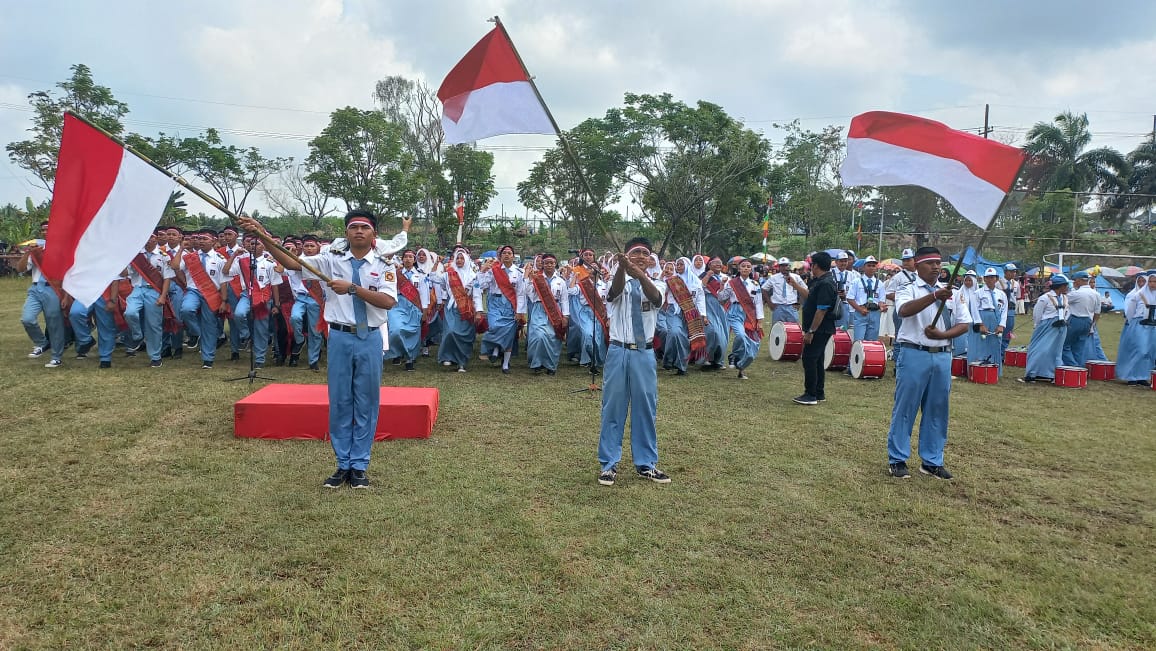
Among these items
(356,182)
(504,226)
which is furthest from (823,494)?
(504,226)

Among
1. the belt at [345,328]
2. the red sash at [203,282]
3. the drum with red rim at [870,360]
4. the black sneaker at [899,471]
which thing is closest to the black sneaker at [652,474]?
the black sneaker at [899,471]

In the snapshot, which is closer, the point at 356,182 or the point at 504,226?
the point at 356,182

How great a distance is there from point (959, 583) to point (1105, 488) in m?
2.90

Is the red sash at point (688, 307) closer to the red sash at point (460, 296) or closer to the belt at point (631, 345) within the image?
the red sash at point (460, 296)

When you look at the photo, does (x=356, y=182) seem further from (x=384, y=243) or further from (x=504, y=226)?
(x=384, y=243)

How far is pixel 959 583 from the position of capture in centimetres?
393

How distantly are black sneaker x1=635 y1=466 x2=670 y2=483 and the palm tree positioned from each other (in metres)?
42.5

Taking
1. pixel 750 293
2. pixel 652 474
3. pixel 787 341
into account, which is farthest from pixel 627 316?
pixel 750 293

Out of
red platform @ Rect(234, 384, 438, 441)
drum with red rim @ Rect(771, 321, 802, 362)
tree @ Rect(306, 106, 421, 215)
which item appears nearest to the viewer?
red platform @ Rect(234, 384, 438, 441)

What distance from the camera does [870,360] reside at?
1064 cm

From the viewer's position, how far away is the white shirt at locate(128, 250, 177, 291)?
32.7 feet

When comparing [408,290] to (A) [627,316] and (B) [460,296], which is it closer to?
(B) [460,296]

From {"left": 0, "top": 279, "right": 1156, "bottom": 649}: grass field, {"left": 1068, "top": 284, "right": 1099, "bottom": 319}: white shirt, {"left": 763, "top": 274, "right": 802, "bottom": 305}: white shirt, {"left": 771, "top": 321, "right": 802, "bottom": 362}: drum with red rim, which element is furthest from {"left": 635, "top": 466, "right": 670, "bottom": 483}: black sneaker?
{"left": 1068, "top": 284, "right": 1099, "bottom": 319}: white shirt

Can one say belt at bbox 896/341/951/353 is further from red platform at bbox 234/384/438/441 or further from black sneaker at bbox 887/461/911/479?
red platform at bbox 234/384/438/441
